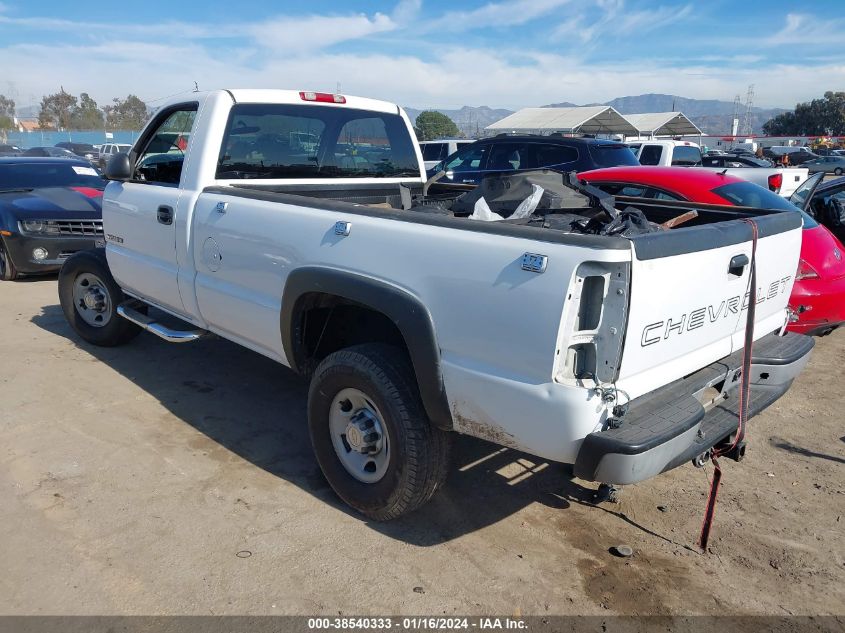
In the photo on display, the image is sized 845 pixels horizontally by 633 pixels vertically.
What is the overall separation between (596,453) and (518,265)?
75 centimetres

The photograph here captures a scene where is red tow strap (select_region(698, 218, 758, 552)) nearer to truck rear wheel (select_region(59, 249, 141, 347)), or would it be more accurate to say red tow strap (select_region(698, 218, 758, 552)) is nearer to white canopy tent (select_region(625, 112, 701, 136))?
truck rear wheel (select_region(59, 249, 141, 347))

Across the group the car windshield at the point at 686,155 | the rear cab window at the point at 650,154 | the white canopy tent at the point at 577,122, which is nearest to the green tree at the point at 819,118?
the white canopy tent at the point at 577,122

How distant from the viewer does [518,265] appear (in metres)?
2.49

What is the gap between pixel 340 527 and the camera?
3.29m

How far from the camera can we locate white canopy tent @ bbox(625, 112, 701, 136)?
35044mm

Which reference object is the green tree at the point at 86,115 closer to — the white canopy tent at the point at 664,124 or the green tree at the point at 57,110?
the green tree at the point at 57,110

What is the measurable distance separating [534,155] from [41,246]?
6745 millimetres

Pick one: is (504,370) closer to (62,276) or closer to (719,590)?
(719,590)

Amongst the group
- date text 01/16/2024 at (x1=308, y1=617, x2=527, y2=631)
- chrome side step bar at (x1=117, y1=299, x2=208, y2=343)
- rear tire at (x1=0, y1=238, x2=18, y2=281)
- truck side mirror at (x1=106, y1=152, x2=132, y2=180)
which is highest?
truck side mirror at (x1=106, y1=152, x2=132, y2=180)

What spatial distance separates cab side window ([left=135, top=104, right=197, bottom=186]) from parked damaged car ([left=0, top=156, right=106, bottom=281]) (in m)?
3.33

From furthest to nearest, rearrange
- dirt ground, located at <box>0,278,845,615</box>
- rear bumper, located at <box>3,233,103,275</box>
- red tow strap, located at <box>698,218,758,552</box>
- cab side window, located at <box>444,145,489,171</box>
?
cab side window, located at <box>444,145,489,171</box> < rear bumper, located at <box>3,233,103,275</box> < red tow strap, located at <box>698,218,758,552</box> < dirt ground, located at <box>0,278,845,615</box>

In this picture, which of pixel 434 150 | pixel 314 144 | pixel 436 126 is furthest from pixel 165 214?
pixel 436 126

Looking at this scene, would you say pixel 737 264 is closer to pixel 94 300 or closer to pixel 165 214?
pixel 165 214

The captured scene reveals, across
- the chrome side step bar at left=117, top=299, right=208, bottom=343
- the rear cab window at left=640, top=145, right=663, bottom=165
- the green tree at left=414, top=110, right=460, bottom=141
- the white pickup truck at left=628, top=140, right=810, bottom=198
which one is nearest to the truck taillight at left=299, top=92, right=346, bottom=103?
the chrome side step bar at left=117, top=299, right=208, bottom=343
